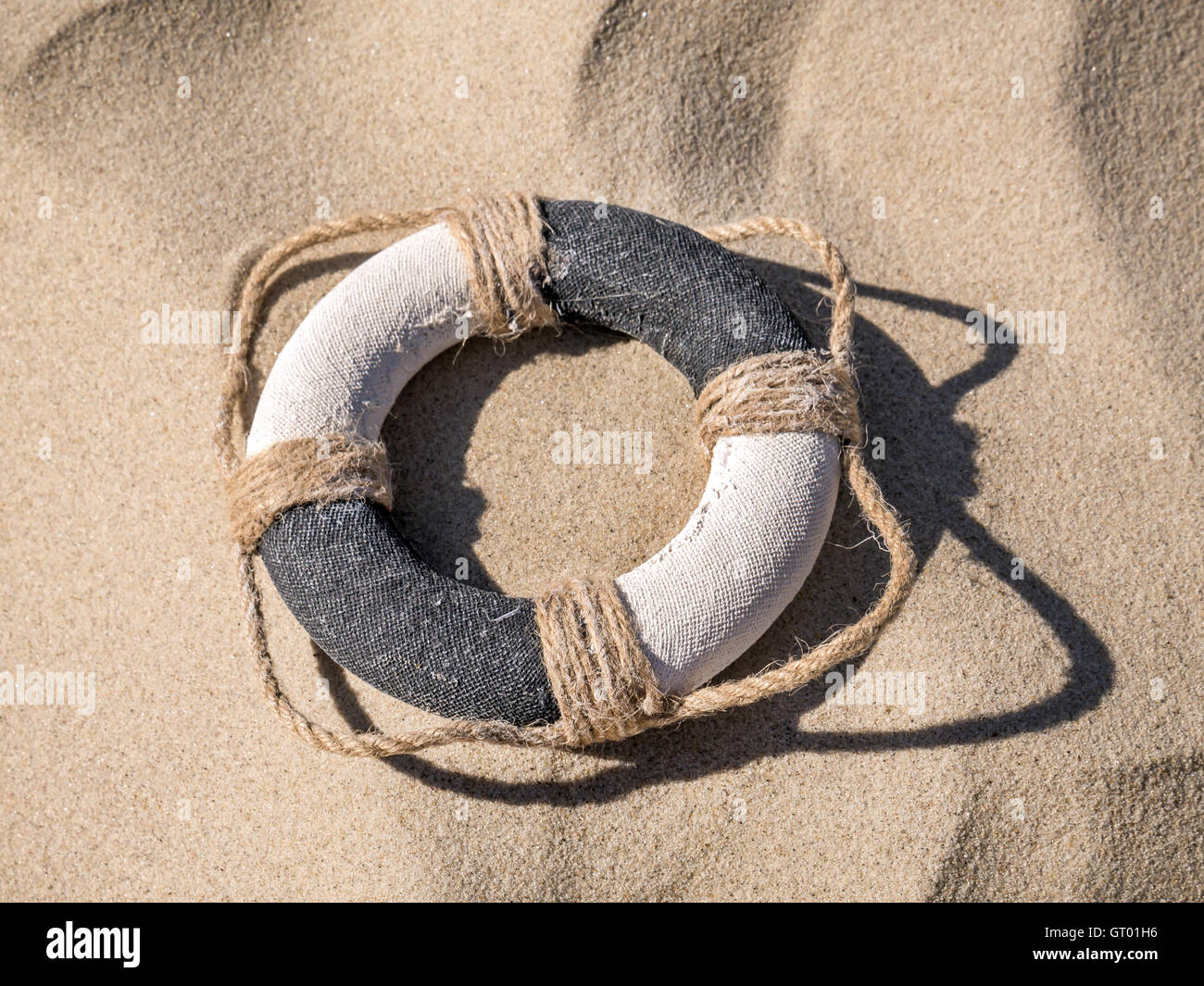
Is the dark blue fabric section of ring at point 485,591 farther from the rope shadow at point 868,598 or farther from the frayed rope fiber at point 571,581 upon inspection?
the rope shadow at point 868,598

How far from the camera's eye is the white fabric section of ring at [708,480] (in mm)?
1675

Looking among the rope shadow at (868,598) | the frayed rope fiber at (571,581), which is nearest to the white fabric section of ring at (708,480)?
the frayed rope fiber at (571,581)

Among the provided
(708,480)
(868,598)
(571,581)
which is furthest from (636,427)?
(868,598)

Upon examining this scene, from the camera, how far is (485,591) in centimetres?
183

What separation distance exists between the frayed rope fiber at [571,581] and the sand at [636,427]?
13cm

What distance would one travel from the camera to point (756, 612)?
1.70 m

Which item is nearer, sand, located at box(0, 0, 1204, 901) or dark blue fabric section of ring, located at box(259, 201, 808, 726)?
dark blue fabric section of ring, located at box(259, 201, 808, 726)

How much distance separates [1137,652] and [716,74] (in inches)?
60.7

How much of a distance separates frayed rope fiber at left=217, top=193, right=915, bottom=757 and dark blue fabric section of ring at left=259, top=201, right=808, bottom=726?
0.12 ft

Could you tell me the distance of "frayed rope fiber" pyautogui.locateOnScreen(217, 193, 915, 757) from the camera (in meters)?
1.65

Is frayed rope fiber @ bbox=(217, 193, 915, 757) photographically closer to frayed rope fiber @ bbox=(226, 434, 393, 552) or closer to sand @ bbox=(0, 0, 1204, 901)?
frayed rope fiber @ bbox=(226, 434, 393, 552)

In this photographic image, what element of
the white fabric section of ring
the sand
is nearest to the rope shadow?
the sand

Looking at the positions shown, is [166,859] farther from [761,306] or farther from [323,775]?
[761,306]
